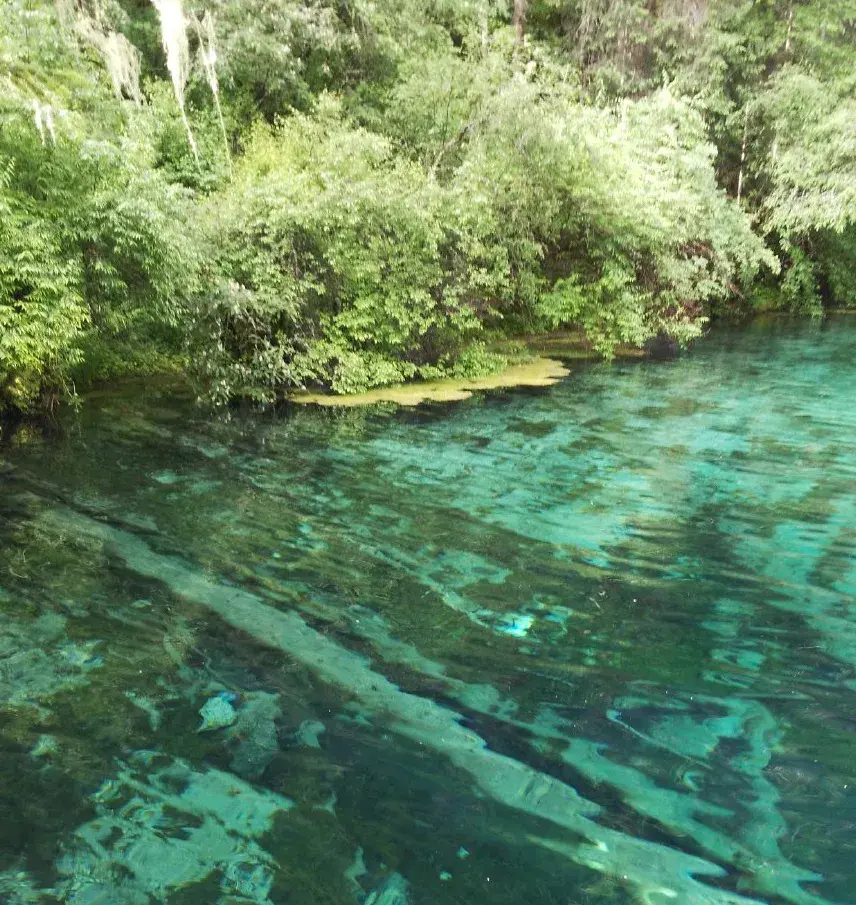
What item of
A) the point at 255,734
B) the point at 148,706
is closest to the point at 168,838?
the point at 255,734

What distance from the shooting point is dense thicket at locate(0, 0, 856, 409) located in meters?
9.79

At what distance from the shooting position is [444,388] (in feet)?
43.3

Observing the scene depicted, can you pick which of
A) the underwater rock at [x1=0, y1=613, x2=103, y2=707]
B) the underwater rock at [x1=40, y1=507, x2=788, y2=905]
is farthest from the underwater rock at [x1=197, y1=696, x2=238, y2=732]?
the underwater rock at [x1=0, y1=613, x2=103, y2=707]

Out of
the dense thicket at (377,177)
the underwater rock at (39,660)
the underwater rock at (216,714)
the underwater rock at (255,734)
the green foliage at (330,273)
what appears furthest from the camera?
the green foliage at (330,273)

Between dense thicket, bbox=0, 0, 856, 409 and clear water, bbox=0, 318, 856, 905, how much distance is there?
3.66 metres

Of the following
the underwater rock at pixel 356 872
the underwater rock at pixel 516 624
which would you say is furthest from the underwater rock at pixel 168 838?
the underwater rock at pixel 516 624

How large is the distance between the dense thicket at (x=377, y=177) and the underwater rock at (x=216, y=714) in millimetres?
6348

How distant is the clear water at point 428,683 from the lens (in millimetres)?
2867

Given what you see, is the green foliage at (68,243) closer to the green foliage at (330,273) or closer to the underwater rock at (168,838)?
the green foliage at (330,273)

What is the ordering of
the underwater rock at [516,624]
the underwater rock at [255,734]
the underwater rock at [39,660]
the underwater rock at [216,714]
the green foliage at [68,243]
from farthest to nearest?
1. the green foliage at [68,243]
2. the underwater rock at [516,624]
3. the underwater rock at [39,660]
4. the underwater rock at [216,714]
5. the underwater rock at [255,734]

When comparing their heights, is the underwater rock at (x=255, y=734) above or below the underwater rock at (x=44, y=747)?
below

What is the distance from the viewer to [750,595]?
5133 mm

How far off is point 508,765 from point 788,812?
1.14 m

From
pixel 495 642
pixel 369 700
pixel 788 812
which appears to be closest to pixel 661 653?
pixel 495 642
